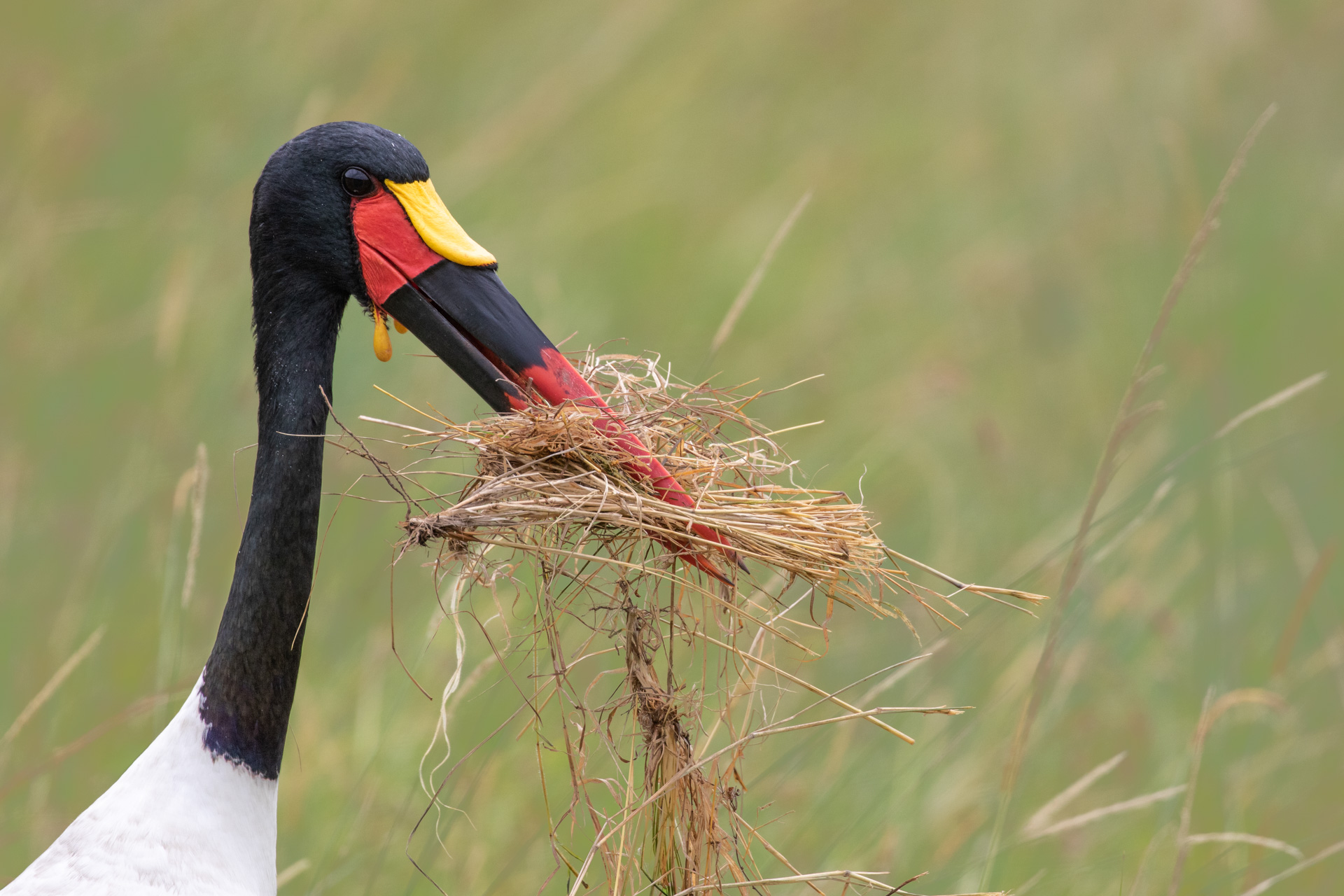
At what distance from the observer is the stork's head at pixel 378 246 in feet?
7.45

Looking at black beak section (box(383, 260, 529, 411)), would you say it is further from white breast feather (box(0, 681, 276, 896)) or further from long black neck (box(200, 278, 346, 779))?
white breast feather (box(0, 681, 276, 896))

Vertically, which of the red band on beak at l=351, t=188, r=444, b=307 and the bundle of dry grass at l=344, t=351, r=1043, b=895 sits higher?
the red band on beak at l=351, t=188, r=444, b=307

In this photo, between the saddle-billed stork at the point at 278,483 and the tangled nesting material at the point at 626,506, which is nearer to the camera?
the tangled nesting material at the point at 626,506

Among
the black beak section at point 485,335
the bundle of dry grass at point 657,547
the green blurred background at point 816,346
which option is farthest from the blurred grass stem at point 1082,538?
the black beak section at point 485,335

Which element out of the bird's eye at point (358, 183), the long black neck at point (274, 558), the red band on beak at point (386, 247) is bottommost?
the long black neck at point (274, 558)

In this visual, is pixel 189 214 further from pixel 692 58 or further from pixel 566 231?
pixel 692 58

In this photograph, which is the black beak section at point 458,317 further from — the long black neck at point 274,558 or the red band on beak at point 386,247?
the long black neck at point 274,558

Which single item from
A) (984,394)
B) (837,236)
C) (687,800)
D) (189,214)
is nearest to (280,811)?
(687,800)

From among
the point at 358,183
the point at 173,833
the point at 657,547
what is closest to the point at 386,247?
the point at 358,183

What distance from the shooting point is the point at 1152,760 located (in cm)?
450

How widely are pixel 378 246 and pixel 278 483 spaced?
17.3 inches

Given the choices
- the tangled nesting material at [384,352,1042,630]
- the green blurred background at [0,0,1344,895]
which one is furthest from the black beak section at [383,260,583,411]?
the green blurred background at [0,0,1344,895]

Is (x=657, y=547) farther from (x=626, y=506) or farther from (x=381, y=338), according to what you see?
(x=381, y=338)

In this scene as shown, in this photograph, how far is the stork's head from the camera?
2270 mm
